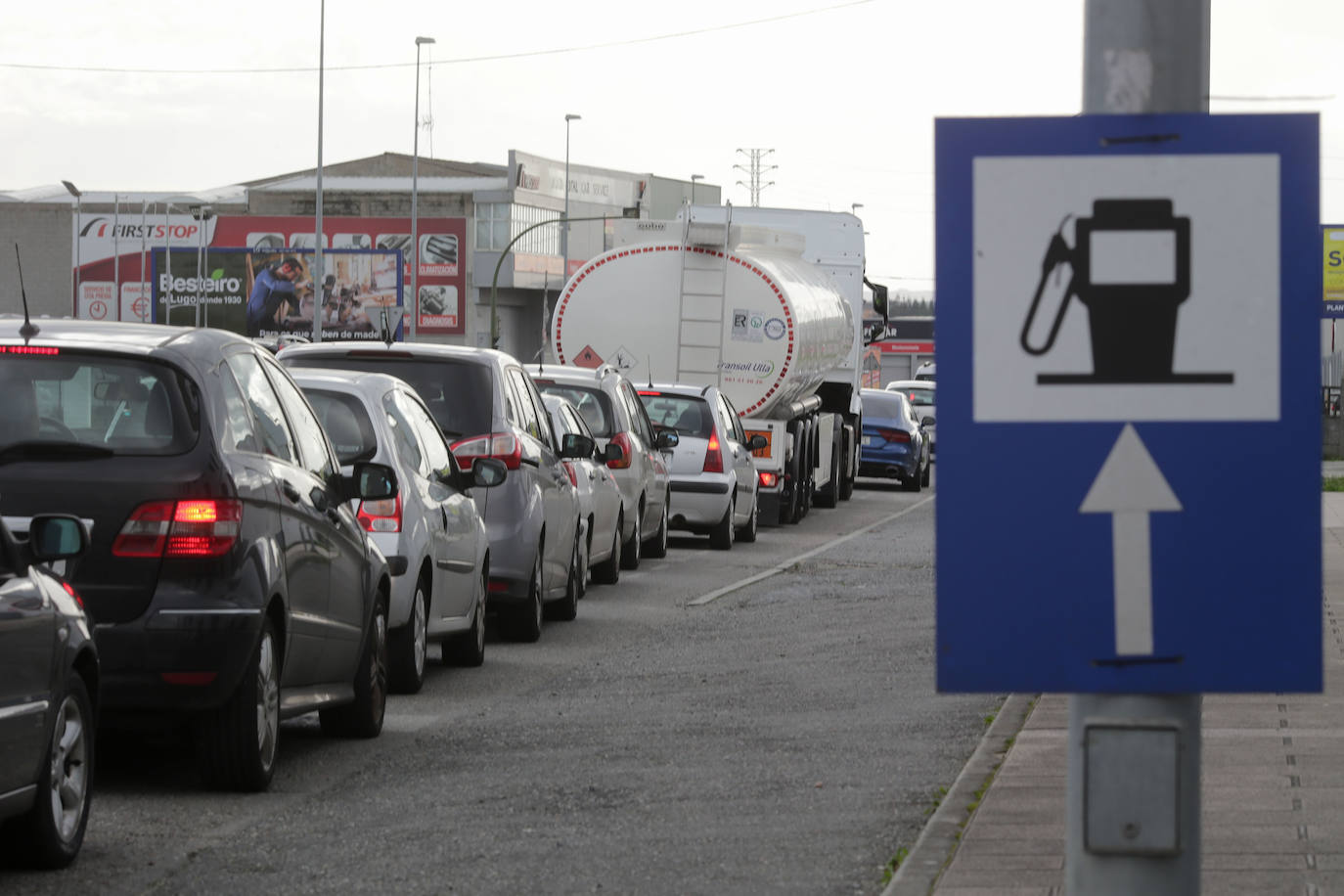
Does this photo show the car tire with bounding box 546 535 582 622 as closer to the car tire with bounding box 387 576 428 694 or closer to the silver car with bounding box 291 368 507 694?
the silver car with bounding box 291 368 507 694

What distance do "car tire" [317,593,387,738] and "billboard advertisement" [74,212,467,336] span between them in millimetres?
84943

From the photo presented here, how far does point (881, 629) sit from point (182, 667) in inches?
302

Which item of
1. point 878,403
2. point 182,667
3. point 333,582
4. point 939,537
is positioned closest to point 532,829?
point 182,667

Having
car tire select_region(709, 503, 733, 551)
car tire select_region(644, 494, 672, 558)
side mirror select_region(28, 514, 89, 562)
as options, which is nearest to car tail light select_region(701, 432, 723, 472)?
car tire select_region(709, 503, 733, 551)

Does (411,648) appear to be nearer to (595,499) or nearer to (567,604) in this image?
(567,604)

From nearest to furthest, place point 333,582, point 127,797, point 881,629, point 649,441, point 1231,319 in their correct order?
point 1231,319 < point 127,797 < point 333,582 < point 881,629 < point 649,441

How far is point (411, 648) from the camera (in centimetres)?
1128

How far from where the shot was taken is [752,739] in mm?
9688

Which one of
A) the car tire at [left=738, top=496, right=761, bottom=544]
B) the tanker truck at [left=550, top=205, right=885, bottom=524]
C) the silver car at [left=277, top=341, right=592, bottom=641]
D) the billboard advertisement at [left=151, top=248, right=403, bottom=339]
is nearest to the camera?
the silver car at [left=277, top=341, right=592, bottom=641]

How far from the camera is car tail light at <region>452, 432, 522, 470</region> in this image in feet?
43.8

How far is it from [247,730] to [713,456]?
49.2ft

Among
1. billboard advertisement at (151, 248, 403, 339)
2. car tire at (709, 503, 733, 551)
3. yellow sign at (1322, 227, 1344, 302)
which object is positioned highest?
billboard advertisement at (151, 248, 403, 339)

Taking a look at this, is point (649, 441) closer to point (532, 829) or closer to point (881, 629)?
point (881, 629)

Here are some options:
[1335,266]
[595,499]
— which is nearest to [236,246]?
[1335,266]
